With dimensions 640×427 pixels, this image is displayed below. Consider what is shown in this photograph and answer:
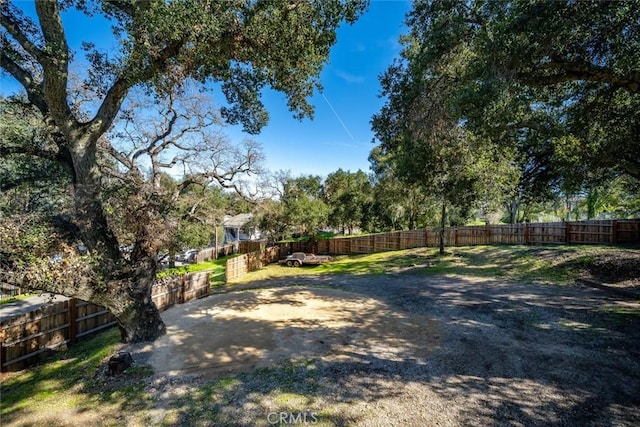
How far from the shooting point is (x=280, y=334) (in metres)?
7.12

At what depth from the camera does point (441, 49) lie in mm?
7809

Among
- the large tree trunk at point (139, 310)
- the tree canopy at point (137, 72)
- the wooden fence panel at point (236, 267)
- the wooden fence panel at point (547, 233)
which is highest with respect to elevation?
the tree canopy at point (137, 72)

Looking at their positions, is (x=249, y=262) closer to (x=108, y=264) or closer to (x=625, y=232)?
(x=108, y=264)

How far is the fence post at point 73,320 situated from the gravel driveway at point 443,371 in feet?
7.97

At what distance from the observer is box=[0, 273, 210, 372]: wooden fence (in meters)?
6.11

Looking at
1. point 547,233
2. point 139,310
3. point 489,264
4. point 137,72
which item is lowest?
point 489,264

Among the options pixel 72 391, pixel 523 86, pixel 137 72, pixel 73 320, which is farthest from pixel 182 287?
pixel 523 86

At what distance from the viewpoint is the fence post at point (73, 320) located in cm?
741

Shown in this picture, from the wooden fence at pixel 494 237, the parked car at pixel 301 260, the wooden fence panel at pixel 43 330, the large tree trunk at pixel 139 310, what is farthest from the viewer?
the parked car at pixel 301 260

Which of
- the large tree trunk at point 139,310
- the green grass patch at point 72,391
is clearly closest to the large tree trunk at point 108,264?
the large tree trunk at point 139,310

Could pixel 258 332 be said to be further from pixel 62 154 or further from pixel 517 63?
pixel 517 63

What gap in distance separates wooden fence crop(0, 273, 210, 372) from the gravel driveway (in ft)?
7.65

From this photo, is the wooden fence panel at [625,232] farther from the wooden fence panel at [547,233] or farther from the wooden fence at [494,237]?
the wooden fence panel at [547,233]

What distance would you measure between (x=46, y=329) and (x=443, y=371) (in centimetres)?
904
